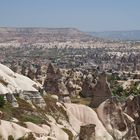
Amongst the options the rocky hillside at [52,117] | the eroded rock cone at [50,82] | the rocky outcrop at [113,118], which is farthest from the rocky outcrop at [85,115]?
the eroded rock cone at [50,82]

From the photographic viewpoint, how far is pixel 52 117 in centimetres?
5128

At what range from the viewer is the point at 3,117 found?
42.6 m

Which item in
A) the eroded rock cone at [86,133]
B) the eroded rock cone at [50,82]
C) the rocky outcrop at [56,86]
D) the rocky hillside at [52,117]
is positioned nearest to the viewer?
the rocky hillside at [52,117]

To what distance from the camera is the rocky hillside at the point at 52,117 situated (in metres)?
42.2

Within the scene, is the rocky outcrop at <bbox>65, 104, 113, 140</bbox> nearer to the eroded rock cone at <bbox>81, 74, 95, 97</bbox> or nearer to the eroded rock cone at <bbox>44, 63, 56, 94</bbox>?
the eroded rock cone at <bbox>44, 63, 56, 94</bbox>

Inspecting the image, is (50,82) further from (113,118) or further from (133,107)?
(113,118)

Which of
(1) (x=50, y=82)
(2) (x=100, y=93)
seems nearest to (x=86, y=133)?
(2) (x=100, y=93)

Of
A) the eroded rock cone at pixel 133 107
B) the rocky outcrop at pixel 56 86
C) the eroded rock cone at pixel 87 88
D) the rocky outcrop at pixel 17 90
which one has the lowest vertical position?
the eroded rock cone at pixel 87 88

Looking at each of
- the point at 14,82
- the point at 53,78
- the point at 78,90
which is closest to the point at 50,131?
the point at 14,82

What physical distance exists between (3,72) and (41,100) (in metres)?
7.26

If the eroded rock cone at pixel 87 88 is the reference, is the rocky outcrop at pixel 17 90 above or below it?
above

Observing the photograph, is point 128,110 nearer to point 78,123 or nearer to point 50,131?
point 78,123

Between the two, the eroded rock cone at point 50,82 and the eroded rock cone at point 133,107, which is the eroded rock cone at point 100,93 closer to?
the eroded rock cone at point 133,107

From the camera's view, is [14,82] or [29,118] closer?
[29,118]
